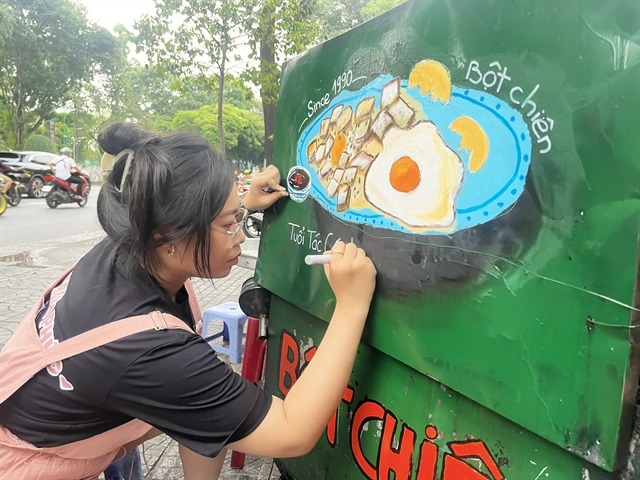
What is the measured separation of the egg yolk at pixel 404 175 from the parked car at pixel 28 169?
46.6ft

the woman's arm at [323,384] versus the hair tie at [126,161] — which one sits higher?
the hair tie at [126,161]

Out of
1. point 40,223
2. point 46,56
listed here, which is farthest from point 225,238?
point 46,56

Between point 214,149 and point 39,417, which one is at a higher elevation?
point 214,149

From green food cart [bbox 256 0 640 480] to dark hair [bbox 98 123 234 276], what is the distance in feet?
1.09

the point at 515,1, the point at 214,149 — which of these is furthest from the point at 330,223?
the point at 515,1

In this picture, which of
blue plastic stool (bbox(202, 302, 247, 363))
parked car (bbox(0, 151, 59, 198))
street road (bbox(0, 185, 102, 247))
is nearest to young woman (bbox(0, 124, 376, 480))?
blue plastic stool (bbox(202, 302, 247, 363))

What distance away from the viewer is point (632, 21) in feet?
2.19

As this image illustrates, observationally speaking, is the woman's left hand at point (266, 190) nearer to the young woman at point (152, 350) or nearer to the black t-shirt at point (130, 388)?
the young woman at point (152, 350)

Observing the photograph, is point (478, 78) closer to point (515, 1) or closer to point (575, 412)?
point (515, 1)

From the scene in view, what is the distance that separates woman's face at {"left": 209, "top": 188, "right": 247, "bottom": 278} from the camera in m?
1.19

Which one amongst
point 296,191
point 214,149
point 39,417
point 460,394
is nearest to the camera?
point 460,394

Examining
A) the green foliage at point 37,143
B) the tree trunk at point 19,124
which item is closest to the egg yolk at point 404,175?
the tree trunk at point 19,124

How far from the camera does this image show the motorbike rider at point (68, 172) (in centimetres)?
1112

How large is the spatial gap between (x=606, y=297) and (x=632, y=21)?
37 cm
